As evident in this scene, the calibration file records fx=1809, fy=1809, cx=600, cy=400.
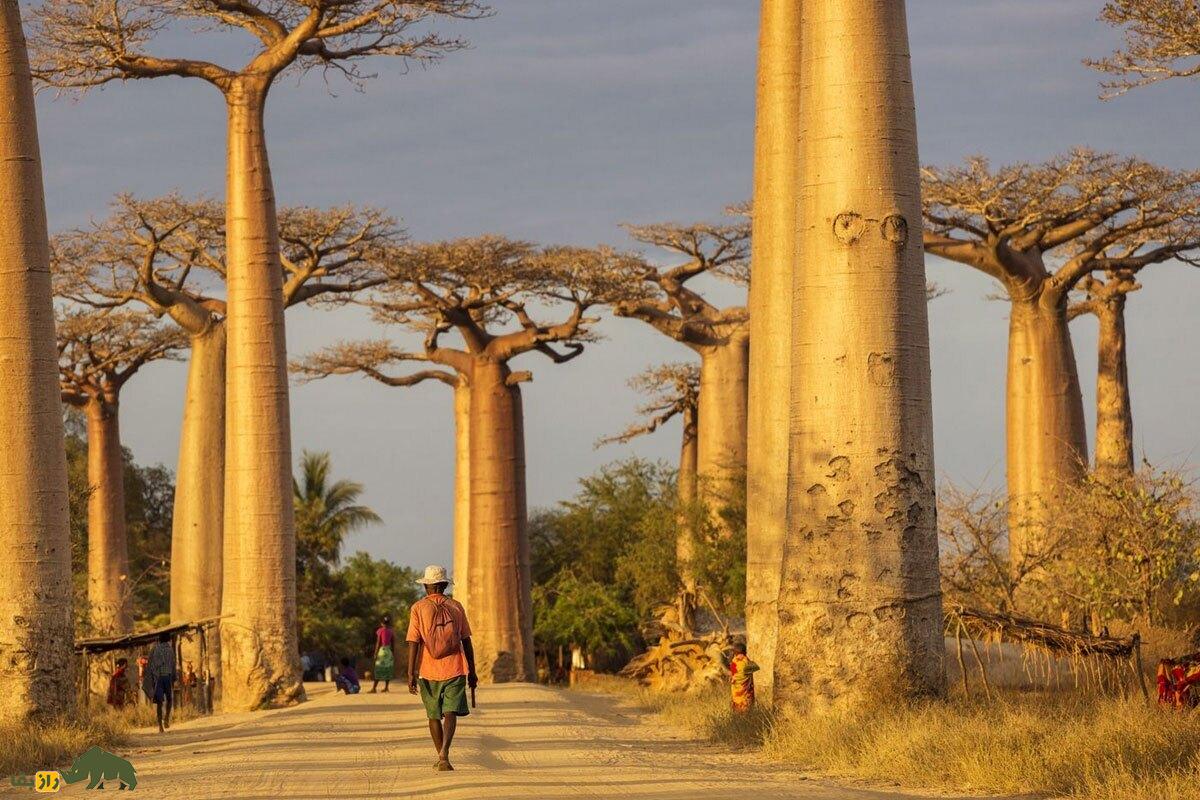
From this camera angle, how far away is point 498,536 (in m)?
25.4

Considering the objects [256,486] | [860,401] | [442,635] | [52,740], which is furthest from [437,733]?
[256,486]

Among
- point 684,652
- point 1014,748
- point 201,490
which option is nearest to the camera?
point 1014,748

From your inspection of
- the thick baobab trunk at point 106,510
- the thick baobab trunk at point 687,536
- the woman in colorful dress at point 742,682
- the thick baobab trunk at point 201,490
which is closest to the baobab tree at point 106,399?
the thick baobab trunk at point 106,510

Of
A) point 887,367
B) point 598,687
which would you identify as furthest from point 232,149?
point 598,687

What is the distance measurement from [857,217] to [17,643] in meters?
6.10

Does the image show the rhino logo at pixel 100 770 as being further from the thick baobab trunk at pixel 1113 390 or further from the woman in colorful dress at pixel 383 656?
the thick baobab trunk at pixel 1113 390

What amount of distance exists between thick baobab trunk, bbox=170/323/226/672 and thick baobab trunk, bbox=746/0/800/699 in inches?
400

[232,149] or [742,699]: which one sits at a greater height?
[232,149]

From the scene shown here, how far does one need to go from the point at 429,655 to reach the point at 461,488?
2184 cm

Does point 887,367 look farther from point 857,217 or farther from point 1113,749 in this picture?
point 1113,749

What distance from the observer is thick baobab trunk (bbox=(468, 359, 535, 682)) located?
83.4 feet

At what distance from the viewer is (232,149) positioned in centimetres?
1719

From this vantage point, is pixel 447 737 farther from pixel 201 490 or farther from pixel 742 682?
pixel 201 490

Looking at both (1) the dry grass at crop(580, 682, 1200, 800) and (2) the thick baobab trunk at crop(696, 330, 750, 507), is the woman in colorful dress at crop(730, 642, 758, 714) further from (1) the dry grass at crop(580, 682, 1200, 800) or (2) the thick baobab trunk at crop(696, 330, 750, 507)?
(2) the thick baobab trunk at crop(696, 330, 750, 507)
